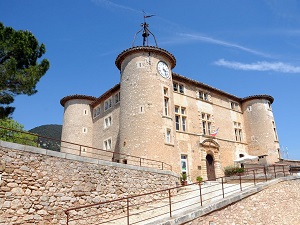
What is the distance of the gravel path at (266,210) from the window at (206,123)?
9740 millimetres

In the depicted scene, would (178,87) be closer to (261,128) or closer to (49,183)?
(261,128)

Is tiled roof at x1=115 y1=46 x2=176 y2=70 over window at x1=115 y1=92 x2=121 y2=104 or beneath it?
over

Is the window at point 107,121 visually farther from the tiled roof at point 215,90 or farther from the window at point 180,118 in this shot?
the tiled roof at point 215,90

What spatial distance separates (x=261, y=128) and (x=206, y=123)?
6.89 m

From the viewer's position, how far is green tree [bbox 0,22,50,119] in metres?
13.2

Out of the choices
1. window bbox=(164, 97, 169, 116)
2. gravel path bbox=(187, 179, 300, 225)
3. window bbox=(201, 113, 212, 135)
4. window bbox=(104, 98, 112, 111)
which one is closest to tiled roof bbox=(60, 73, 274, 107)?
window bbox=(104, 98, 112, 111)

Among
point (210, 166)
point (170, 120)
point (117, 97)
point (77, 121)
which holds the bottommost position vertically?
point (210, 166)

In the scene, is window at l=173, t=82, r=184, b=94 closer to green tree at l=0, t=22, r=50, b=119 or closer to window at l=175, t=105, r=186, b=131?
window at l=175, t=105, r=186, b=131

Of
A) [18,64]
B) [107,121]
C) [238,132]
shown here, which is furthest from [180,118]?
[18,64]

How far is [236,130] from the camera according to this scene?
89.7ft

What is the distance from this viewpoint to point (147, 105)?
1880 centimetres

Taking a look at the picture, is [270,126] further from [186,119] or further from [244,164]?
[186,119]

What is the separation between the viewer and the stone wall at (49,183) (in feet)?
28.7

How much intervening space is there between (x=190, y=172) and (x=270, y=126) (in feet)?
38.4
